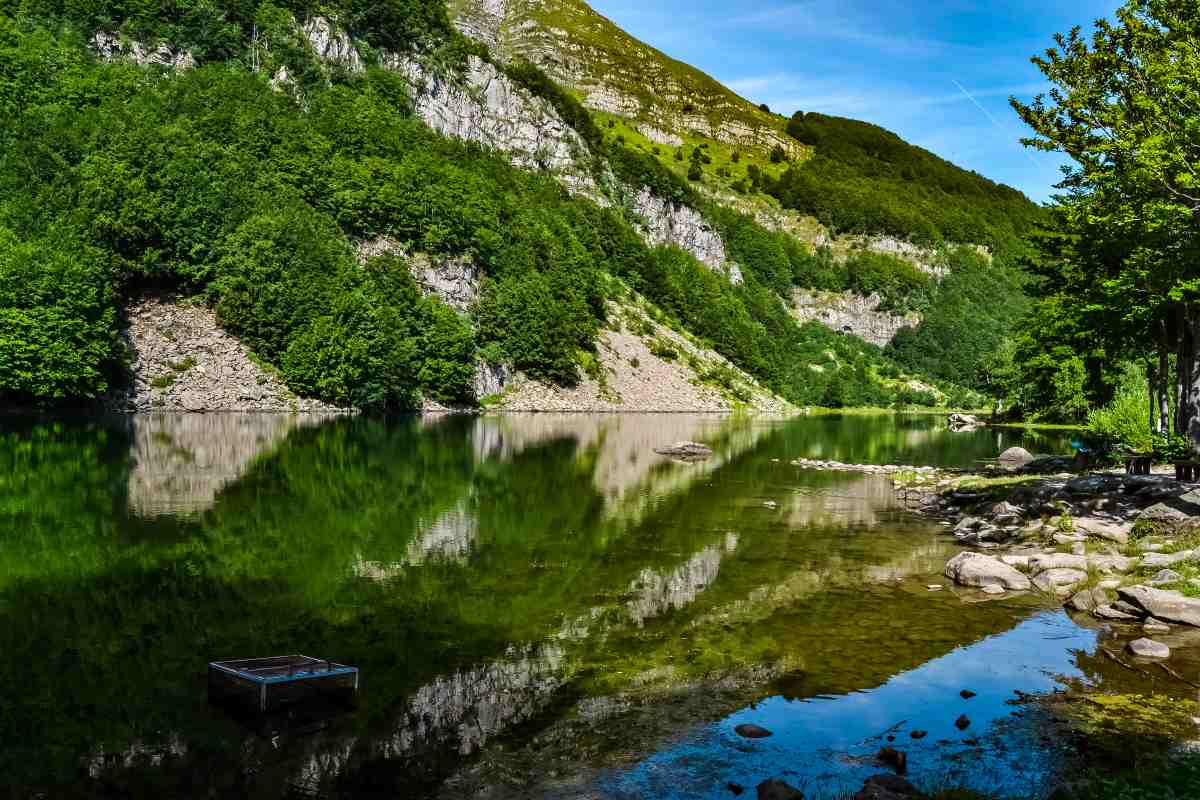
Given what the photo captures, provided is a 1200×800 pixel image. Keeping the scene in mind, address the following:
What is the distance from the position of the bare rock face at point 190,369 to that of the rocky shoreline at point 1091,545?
8302 cm

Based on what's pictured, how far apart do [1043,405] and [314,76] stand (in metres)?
132

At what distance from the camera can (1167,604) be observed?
17766 mm

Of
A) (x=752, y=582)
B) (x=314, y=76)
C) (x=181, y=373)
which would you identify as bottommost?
(x=752, y=582)

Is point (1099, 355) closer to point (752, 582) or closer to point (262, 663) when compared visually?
point (752, 582)

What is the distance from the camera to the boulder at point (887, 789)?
9898mm

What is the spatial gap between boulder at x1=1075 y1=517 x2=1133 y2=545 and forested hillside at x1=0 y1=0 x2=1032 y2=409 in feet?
277

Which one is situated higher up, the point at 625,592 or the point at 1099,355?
the point at 1099,355

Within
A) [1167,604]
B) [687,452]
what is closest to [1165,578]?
[1167,604]

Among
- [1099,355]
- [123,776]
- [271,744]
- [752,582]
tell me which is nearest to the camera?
[123,776]

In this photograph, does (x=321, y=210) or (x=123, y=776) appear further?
(x=321, y=210)

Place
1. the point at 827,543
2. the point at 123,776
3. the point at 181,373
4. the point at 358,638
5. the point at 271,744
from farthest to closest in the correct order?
the point at 181,373, the point at 827,543, the point at 358,638, the point at 271,744, the point at 123,776

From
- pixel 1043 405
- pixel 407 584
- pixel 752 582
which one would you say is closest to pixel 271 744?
pixel 407 584

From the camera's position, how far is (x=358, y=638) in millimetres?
Answer: 16078

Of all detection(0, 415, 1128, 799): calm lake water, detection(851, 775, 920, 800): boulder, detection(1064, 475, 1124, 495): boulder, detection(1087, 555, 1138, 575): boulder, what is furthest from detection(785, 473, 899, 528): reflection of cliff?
detection(851, 775, 920, 800): boulder
